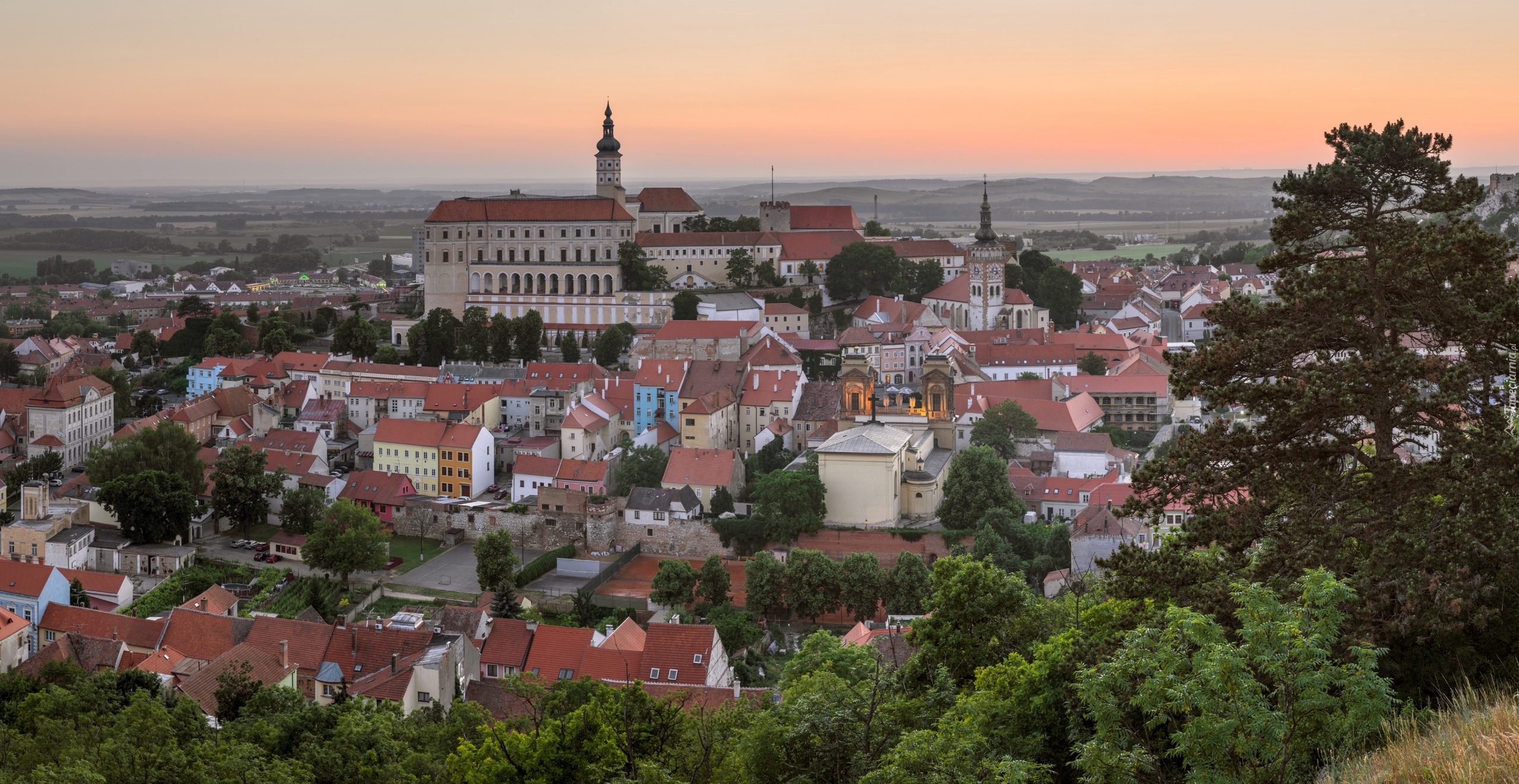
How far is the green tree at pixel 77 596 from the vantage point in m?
29.9

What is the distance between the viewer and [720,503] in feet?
119

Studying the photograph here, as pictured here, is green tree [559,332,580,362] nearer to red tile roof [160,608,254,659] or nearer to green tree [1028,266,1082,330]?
green tree [1028,266,1082,330]

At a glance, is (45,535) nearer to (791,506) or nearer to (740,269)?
(791,506)

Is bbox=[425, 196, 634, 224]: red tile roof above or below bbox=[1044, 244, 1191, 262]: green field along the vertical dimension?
above

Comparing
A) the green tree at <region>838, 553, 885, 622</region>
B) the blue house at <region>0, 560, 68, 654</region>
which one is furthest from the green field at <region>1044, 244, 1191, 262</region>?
the blue house at <region>0, 560, 68, 654</region>

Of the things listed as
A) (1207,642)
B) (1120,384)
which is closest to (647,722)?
(1207,642)

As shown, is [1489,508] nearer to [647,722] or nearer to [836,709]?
[836,709]

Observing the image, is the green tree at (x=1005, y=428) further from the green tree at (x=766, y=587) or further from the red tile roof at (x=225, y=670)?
the red tile roof at (x=225, y=670)

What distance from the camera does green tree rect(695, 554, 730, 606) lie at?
30.9m

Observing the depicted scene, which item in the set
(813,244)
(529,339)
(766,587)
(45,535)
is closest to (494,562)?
(766,587)

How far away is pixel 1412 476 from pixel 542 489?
93.7ft

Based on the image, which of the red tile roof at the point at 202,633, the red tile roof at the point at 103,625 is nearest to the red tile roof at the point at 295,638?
the red tile roof at the point at 202,633

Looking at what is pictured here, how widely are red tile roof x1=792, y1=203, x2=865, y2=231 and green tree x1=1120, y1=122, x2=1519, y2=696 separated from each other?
57176 mm

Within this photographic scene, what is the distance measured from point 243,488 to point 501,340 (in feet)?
49.6
